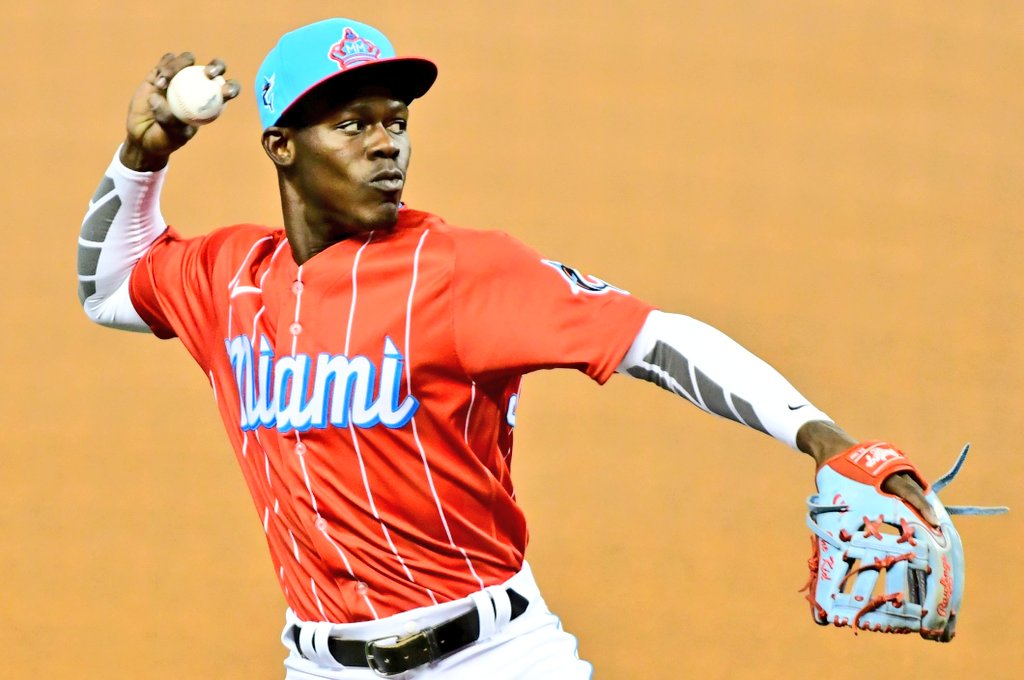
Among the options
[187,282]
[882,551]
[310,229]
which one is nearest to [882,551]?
[882,551]

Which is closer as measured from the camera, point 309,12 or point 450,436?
point 450,436

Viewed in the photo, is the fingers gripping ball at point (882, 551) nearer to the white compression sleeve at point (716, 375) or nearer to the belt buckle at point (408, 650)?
the white compression sleeve at point (716, 375)

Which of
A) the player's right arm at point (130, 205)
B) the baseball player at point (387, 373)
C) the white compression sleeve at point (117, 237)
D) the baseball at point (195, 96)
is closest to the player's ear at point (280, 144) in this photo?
the baseball player at point (387, 373)

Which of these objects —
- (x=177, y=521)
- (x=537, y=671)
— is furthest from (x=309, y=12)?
(x=537, y=671)

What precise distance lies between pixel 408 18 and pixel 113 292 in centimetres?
192

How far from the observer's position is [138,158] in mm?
2432

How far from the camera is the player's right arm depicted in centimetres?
238

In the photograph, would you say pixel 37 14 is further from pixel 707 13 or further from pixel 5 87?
pixel 707 13

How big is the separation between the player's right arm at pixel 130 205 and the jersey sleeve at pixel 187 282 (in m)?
0.03

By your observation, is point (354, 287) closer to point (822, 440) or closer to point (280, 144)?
point (280, 144)

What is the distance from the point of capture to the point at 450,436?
2018mm

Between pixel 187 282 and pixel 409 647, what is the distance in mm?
784

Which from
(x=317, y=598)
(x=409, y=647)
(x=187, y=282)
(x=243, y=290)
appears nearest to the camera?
(x=409, y=647)

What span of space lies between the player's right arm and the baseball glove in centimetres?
131
